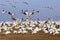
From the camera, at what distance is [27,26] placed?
11.0 meters

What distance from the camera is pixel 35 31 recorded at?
11.0 meters

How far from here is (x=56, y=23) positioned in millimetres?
11328

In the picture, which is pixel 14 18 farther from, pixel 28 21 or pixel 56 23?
pixel 56 23

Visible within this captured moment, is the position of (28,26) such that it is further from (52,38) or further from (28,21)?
(52,38)

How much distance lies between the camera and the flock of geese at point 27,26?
10.8m

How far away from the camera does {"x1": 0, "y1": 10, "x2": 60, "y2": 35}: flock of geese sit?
10781 millimetres

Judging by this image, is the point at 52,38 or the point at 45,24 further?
the point at 45,24

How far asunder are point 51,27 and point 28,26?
0.65 meters

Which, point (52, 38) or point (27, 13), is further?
point (27, 13)

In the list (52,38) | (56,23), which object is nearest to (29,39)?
(52,38)

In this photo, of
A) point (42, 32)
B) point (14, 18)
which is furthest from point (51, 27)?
point (14, 18)

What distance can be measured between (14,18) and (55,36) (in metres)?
1.22

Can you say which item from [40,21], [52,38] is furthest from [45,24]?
[52,38]

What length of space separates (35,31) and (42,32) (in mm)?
314
